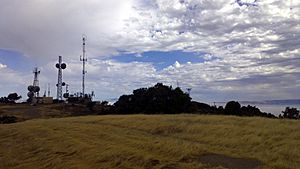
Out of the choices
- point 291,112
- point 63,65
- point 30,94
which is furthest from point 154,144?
point 30,94

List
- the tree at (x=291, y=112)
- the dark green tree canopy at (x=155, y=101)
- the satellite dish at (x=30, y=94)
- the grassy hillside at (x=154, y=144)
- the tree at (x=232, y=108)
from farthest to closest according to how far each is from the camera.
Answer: the satellite dish at (x=30, y=94), the dark green tree canopy at (x=155, y=101), the tree at (x=232, y=108), the tree at (x=291, y=112), the grassy hillside at (x=154, y=144)

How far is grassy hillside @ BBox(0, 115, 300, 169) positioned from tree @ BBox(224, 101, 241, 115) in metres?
31.1

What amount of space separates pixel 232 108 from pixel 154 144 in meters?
44.7

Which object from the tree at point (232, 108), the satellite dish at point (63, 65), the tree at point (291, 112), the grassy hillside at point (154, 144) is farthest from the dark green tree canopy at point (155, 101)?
the grassy hillside at point (154, 144)

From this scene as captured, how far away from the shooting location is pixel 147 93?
2800 inches

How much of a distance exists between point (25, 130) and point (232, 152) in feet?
70.8

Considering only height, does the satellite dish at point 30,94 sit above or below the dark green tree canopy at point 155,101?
above

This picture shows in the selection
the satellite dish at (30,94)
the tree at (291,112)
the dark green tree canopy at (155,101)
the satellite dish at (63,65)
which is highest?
the satellite dish at (63,65)

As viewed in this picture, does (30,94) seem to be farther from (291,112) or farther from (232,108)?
(291,112)

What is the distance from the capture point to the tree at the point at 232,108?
65.5 metres

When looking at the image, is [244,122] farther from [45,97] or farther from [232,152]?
[45,97]

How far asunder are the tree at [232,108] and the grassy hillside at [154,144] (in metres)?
31.1

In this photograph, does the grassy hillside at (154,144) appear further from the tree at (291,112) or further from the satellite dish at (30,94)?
the satellite dish at (30,94)

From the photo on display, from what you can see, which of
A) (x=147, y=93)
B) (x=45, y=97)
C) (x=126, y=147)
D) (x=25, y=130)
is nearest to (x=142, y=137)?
(x=126, y=147)
